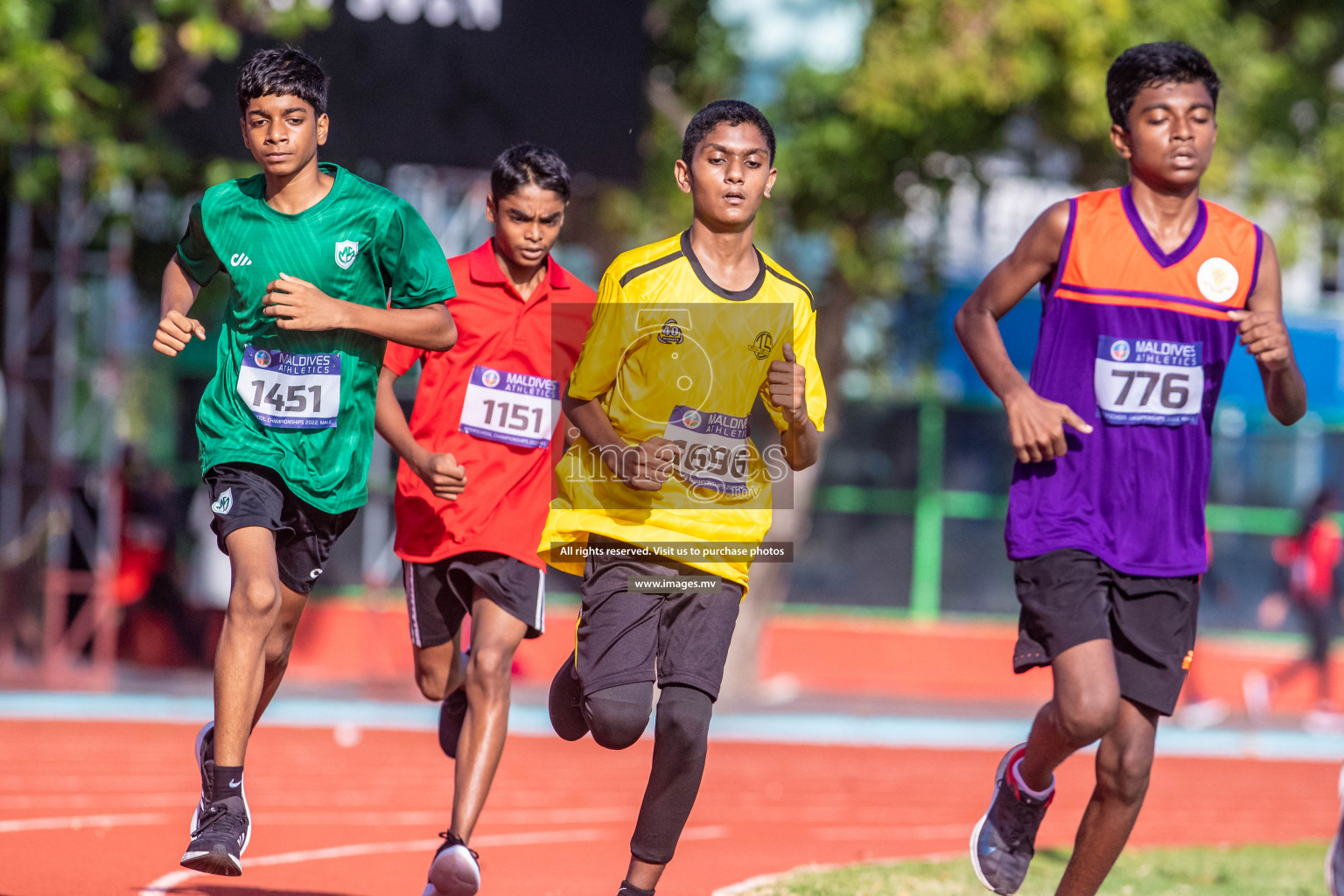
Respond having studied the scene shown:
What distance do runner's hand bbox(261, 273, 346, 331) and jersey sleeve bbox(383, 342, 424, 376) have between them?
0.86 metres

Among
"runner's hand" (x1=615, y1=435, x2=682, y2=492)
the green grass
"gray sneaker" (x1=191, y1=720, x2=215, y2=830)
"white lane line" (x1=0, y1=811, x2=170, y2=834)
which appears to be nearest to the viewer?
"gray sneaker" (x1=191, y1=720, x2=215, y2=830)

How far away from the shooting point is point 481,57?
11.3 meters

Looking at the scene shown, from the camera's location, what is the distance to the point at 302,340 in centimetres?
450

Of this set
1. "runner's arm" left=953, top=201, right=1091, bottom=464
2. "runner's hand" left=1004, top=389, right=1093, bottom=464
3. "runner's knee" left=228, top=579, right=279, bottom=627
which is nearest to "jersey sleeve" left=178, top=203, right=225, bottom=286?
"runner's knee" left=228, top=579, right=279, bottom=627

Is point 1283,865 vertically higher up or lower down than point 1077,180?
lower down

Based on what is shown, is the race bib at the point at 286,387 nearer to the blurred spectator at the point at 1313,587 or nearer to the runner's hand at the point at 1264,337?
the runner's hand at the point at 1264,337

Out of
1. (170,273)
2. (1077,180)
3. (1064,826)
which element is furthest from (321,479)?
(1077,180)

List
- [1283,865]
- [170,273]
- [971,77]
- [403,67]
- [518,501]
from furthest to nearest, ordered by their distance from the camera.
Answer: [971,77], [403,67], [1283,865], [518,501], [170,273]

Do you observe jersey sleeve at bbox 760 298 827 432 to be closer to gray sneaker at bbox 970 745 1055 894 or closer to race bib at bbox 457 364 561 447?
race bib at bbox 457 364 561 447

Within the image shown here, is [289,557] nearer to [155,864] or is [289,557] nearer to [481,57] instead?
[155,864]

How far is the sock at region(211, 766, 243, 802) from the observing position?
4.21 metres

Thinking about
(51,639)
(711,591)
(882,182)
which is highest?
(882,182)

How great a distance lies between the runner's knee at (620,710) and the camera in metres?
4.36

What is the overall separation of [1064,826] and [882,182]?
661 centimetres
